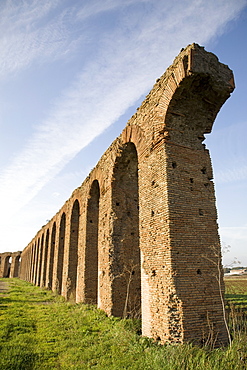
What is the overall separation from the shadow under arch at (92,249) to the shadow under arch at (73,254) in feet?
5.98

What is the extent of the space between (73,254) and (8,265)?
4145 centimetres

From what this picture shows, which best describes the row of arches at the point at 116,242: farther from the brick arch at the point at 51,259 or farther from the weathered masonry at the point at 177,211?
the brick arch at the point at 51,259

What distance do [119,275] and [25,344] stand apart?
3.31 meters

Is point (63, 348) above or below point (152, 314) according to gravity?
below

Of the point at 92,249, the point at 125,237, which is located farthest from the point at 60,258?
the point at 125,237

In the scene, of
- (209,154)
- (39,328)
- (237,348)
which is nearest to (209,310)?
(237,348)

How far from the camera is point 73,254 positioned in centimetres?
1294

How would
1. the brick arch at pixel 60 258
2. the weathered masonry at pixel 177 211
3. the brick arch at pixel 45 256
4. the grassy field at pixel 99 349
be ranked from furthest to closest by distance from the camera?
the brick arch at pixel 45 256 → the brick arch at pixel 60 258 → the weathered masonry at pixel 177 211 → the grassy field at pixel 99 349

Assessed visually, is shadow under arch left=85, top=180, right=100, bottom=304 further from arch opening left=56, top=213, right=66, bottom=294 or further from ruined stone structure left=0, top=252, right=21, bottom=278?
ruined stone structure left=0, top=252, right=21, bottom=278

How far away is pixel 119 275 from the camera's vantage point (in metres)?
7.93

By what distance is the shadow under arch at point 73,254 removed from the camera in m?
12.4

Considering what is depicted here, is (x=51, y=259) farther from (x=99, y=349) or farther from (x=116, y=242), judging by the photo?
(x=99, y=349)

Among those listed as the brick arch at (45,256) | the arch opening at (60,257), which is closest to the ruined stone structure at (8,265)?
the brick arch at (45,256)

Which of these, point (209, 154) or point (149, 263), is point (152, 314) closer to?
point (149, 263)
